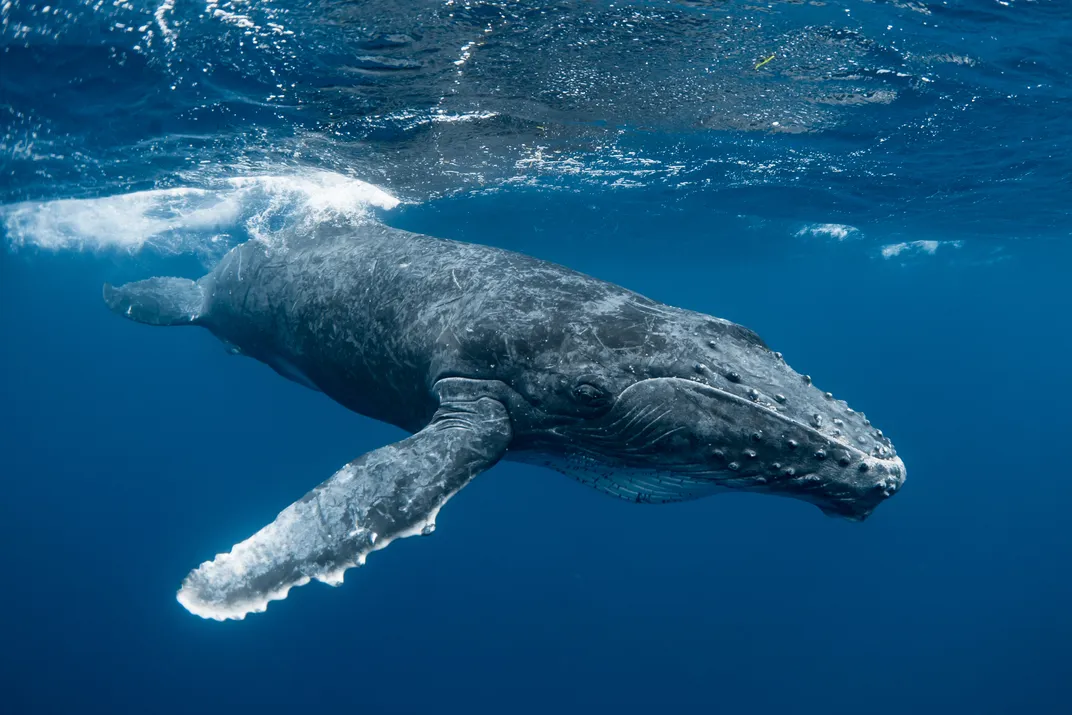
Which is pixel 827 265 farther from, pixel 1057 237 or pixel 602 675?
pixel 602 675

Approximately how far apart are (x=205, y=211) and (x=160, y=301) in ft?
33.8

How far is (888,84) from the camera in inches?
485

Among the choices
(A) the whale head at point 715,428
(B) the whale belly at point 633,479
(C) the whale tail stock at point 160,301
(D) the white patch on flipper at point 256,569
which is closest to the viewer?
(D) the white patch on flipper at point 256,569

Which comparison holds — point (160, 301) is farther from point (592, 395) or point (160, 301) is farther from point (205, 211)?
point (592, 395)

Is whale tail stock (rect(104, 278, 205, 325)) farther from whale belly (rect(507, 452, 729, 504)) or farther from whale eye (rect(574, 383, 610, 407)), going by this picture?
whale eye (rect(574, 383, 610, 407))

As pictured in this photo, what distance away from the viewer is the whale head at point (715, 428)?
4410mm

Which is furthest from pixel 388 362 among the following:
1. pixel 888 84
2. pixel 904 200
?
pixel 904 200

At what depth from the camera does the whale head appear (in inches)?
174

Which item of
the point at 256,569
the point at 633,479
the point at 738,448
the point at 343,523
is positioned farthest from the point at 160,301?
the point at 738,448

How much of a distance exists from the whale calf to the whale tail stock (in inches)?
223

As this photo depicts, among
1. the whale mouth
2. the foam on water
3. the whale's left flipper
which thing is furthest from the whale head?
the foam on water

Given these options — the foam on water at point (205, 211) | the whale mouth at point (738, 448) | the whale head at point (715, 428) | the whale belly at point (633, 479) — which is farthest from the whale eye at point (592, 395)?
the foam on water at point (205, 211)

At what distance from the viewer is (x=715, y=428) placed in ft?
15.3

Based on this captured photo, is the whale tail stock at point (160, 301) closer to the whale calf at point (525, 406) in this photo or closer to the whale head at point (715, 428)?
the whale calf at point (525, 406)
